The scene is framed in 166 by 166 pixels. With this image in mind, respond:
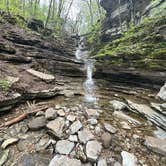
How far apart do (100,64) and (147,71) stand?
4.02 m

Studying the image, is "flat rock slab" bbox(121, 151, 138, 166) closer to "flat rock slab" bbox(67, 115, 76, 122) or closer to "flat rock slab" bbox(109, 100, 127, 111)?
"flat rock slab" bbox(67, 115, 76, 122)

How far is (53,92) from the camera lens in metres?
6.85

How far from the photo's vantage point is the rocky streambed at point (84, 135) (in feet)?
11.2

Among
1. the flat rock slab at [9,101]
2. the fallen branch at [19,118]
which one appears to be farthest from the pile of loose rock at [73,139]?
the flat rock slab at [9,101]

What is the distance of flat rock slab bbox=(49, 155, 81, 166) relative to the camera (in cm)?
322

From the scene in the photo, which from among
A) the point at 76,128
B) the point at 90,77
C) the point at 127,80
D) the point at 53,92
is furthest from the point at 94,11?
the point at 76,128

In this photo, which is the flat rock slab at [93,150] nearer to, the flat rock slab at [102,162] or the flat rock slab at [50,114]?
the flat rock slab at [102,162]

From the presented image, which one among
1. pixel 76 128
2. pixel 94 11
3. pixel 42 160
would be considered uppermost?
pixel 94 11

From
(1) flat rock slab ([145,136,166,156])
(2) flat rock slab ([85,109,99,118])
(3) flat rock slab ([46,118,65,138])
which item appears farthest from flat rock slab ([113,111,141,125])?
(3) flat rock slab ([46,118,65,138])

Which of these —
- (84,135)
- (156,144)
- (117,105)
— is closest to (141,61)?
(117,105)

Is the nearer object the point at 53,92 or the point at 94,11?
the point at 53,92

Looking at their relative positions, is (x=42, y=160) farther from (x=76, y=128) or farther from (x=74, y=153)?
(x=76, y=128)

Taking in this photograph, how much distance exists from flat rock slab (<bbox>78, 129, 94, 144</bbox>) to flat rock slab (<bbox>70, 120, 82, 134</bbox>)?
144mm

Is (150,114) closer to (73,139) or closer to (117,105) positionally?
(117,105)
